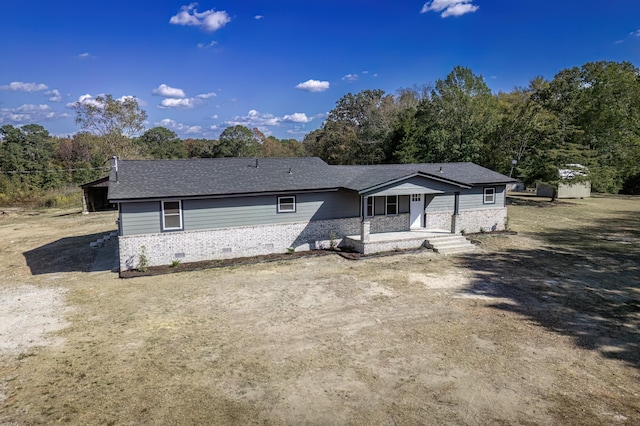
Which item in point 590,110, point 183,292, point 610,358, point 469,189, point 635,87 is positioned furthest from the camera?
A: point 590,110

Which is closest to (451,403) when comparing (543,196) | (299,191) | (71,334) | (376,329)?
(376,329)

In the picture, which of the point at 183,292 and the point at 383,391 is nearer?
the point at 383,391

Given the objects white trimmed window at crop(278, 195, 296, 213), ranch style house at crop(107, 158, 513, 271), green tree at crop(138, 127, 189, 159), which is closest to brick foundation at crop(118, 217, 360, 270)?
ranch style house at crop(107, 158, 513, 271)

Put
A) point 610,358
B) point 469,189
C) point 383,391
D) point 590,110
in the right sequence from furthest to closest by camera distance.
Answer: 1. point 590,110
2. point 469,189
3. point 610,358
4. point 383,391

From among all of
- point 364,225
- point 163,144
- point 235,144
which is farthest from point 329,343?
point 163,144

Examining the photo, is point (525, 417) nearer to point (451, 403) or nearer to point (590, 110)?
point (451, 403)

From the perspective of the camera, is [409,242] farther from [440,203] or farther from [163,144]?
[163,144]
